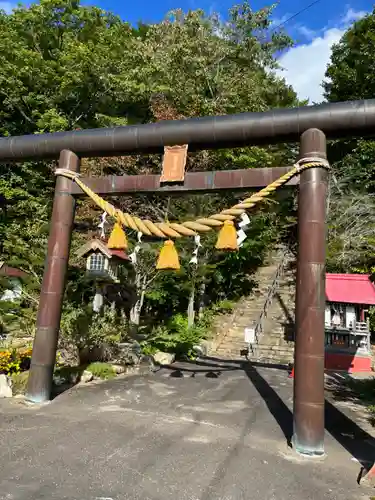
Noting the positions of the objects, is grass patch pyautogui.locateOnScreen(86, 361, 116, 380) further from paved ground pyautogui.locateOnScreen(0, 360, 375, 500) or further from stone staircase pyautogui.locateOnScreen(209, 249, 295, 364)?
stone staircase pyautogui.locateOnScreen(209, 249, 295, 364)

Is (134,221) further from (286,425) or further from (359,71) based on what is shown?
(359,71)

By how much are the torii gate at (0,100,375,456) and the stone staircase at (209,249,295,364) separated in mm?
10312

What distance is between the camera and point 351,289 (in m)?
12.7

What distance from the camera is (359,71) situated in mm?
23188

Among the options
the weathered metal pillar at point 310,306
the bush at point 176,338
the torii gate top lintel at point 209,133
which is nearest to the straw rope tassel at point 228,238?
the weathered metal pillar at point 310,306

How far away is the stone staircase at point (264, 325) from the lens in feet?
50.6

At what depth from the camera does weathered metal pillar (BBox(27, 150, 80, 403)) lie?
5.95m

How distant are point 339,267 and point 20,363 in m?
14.7

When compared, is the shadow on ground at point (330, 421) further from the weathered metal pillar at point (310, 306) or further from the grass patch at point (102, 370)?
the grass patch at point (102, 370)

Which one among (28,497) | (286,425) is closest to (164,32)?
(286,425)

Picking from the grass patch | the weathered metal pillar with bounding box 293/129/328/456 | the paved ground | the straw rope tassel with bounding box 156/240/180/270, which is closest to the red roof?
the paved ground

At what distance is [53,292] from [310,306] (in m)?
4.14

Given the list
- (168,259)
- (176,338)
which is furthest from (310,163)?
(176,338)

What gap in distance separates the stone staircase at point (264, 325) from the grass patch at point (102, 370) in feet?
23.9
